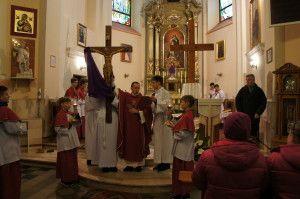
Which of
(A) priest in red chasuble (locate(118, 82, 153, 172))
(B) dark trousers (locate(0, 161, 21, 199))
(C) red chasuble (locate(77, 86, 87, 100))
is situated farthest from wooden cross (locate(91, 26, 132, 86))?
(C) red chasuble (locate(77, 86, 87, 100))

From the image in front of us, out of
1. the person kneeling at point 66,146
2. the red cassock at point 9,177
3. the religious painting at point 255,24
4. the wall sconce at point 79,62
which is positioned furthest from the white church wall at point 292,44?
the wall sconce at point 79,62

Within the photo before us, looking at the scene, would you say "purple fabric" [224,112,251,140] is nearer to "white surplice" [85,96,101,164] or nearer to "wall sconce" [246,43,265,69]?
"white surplice" [85,96,101,164]

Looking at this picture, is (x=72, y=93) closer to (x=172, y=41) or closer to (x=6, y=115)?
(x=6, y=115)

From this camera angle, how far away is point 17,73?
912 centimetres

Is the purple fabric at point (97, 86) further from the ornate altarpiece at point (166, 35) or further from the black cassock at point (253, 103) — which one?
the ornate altarpiece at point (166, 35)

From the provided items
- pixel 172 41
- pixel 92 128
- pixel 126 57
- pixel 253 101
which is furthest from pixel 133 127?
pixel 172 41

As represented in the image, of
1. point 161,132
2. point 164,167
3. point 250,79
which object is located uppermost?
point 250,79

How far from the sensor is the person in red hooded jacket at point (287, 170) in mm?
2188

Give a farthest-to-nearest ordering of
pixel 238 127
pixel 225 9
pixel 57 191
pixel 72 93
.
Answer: pixel 225 9
pixel 72 93
pixel 57 191
pixel 238 127

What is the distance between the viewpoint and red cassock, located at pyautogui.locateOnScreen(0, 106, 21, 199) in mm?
4352

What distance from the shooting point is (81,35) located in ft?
40.7

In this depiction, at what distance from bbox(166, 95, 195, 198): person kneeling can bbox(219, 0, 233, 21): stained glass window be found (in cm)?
1359

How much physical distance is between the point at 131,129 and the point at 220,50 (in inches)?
477

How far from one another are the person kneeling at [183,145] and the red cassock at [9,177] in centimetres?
227
